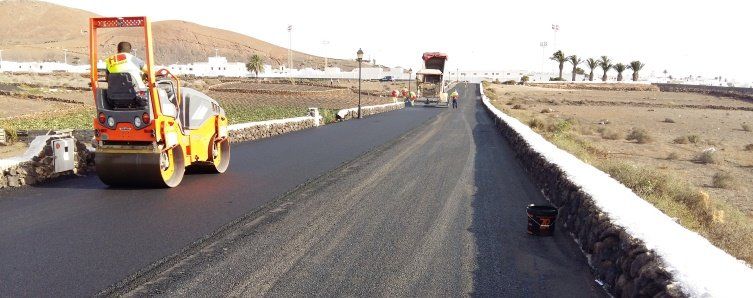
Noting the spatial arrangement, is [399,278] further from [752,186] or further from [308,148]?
[752,186]

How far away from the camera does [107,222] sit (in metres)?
7.89

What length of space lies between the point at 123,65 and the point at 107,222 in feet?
9.29

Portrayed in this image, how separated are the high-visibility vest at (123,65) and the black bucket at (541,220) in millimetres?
6690

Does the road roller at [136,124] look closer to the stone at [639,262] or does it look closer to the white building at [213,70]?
the stone at [639,262]

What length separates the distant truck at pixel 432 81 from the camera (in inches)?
1987

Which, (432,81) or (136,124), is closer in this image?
(136,124)

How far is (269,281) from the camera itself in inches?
A: 227

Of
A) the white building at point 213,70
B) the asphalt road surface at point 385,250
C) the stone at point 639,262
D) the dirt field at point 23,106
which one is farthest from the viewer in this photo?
the white building at point 213,70

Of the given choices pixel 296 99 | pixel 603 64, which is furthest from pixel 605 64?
pixel 296 99

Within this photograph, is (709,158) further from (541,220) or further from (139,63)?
(139,63)

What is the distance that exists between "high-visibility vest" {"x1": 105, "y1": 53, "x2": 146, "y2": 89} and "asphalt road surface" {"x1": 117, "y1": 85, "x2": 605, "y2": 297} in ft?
10.4

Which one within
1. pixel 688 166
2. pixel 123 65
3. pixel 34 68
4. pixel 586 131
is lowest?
pixel 688 166

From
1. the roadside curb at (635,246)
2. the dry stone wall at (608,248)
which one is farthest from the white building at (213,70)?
the roadside curb at (635,246)

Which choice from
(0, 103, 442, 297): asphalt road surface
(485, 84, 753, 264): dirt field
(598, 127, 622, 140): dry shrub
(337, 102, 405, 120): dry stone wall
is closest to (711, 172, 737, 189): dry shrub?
(485, 84, 753, 264): dirt field
